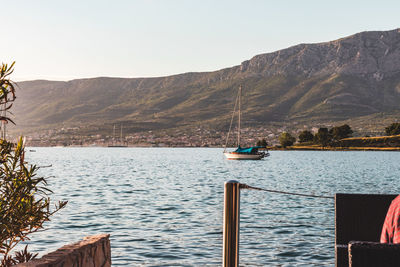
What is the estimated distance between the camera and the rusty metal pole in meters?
5.39

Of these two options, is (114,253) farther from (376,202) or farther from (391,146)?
(391,146)

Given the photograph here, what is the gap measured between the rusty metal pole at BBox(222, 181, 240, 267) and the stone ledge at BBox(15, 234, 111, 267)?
4.52 ft

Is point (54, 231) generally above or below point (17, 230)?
below

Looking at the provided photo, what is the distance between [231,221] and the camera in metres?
5.47

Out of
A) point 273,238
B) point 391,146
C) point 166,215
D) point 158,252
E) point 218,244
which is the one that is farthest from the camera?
point 391,146

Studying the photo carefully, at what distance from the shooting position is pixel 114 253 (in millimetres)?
13344

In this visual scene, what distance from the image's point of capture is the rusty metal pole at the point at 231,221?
5.39 metres

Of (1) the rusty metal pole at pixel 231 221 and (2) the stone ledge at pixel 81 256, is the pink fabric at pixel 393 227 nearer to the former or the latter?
(1) the rusty metal pole at pixel 231 221

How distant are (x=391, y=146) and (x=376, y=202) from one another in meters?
174

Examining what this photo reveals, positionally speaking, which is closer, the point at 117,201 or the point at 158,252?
the point at 158,252

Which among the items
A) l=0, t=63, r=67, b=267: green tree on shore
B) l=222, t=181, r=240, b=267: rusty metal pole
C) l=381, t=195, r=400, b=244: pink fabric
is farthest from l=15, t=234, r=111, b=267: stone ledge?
l=381, t=195, r=400, b=244: pink fabric

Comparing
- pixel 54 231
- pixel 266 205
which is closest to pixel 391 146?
pixel 266 205

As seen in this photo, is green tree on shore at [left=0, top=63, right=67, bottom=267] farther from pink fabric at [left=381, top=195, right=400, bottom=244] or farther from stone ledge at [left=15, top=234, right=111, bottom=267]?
pink fabric at [left=381, top=195, right=400, bottom=244]

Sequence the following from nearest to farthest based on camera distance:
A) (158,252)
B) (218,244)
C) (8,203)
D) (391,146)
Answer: (8,203) → (158,252) → (218,244) → (391,146)
